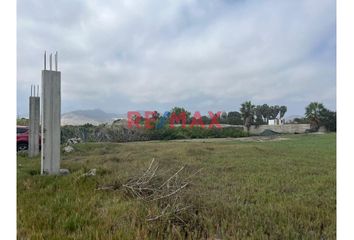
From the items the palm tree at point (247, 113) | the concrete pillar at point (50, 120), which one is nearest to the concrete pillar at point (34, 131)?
the concrete pillar at point (50, 120)

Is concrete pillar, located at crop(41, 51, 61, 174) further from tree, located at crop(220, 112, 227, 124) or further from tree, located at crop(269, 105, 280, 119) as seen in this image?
tree, located at crop(269, 105, 280, 119)

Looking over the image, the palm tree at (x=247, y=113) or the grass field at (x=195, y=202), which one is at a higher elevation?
the palm tree at (x=247, y=113)

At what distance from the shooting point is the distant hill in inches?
102

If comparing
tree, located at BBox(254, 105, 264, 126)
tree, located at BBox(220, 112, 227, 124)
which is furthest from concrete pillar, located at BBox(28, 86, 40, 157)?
tree, located at BBox(254, 105, 264, 126)

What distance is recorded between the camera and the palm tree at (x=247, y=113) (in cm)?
347

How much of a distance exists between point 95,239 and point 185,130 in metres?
2.08

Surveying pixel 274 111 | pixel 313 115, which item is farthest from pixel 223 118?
pixel 313 115

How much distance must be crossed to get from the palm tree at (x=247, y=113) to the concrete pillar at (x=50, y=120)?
85.7 inches

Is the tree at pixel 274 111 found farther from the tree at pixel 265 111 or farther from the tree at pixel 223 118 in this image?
the tree at pixel 223 118

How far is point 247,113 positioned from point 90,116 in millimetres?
2083

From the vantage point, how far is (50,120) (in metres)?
2.26
